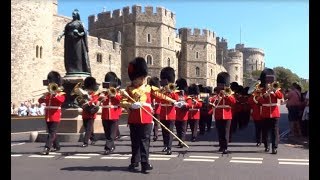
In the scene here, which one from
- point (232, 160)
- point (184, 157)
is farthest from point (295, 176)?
point (184, 157)

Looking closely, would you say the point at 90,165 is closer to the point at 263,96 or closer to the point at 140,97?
the point at 140,97

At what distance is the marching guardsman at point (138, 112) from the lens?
8.48 m

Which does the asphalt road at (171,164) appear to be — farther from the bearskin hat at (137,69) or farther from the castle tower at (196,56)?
the castle tower at (196,56)

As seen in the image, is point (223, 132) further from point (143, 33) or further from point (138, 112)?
point (143, 33)

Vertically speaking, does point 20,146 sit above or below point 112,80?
below

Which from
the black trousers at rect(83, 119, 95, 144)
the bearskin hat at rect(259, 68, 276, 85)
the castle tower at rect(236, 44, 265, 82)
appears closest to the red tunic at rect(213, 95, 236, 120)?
the bearskin hat at rect(259, 68, 276, 85)

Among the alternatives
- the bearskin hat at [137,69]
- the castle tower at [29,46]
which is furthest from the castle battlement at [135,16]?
the bearskin hat at [137,69]

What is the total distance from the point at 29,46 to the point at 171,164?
1150 inches

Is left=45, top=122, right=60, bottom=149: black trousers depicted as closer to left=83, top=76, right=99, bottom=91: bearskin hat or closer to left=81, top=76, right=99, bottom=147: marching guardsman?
left=81, top=76, right=99, bottom=147: marching guardsman

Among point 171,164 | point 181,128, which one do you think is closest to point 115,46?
point 181,128

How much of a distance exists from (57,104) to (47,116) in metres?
0.35

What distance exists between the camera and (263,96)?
36.5ft

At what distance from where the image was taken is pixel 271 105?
429 inches
